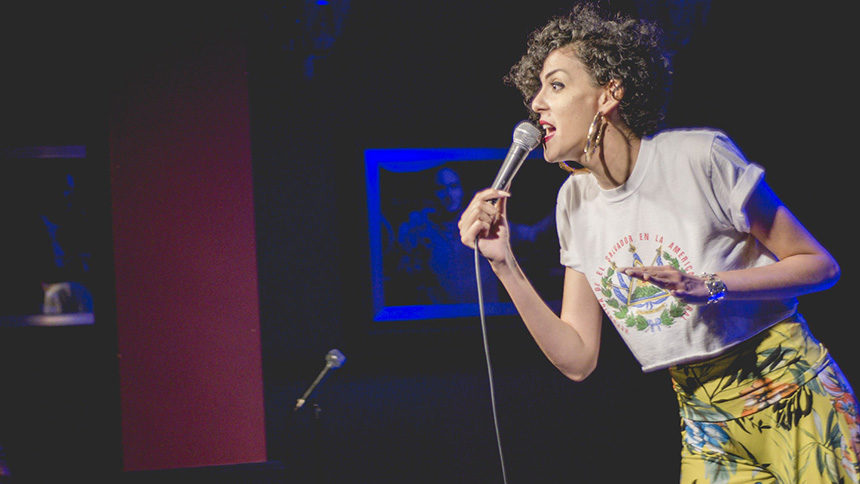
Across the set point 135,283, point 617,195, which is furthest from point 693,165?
point 135,283

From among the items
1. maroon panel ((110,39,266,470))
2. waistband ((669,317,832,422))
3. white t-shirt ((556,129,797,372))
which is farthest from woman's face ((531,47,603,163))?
maroon panel ((110,39,266,470))

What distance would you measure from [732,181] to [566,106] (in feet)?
1.35

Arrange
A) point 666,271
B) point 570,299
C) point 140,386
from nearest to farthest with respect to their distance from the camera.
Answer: point 666,271 → point 570,299 → point 140,386

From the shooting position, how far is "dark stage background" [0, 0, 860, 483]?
2975 millimetres

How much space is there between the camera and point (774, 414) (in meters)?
1.50

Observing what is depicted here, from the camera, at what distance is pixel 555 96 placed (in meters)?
1.73

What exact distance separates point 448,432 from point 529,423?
0.37 m

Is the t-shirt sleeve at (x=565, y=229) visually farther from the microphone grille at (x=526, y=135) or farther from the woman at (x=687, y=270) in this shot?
the microphone grille at (x=526, y=135)

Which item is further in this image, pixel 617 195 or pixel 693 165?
pixel 617 195

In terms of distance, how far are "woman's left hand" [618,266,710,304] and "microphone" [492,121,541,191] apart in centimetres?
36

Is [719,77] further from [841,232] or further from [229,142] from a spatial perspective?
[229,142]

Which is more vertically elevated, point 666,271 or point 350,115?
point 350,115

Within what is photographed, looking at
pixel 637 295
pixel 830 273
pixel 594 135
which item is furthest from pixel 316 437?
pixel 830 273

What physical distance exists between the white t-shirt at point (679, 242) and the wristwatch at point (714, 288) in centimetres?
16
